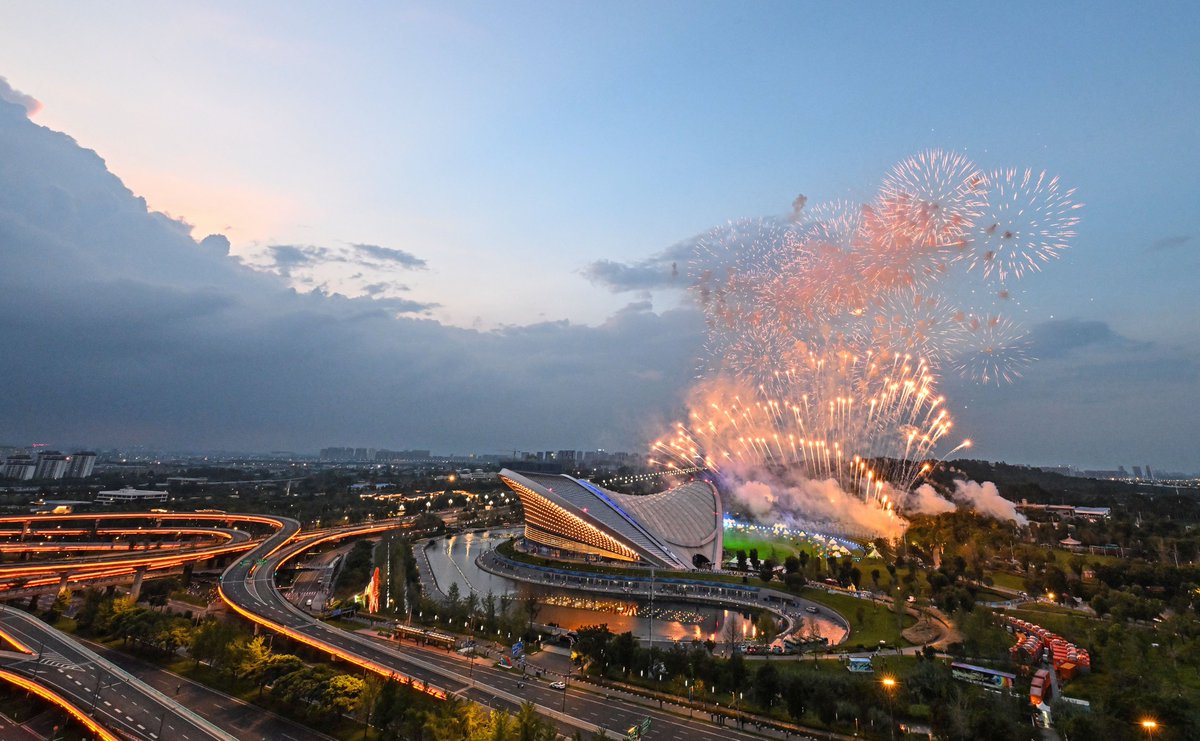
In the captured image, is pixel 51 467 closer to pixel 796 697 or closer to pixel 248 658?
pixel 248 658

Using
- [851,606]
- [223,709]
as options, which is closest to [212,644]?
[223,709]

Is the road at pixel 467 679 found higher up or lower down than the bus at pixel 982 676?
lower down

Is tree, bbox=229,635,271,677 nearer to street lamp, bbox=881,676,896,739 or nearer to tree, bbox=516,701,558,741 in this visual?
tree, bbox=516,701,558,741

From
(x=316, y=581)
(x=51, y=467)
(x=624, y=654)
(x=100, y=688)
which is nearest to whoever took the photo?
(x=100, y=688)

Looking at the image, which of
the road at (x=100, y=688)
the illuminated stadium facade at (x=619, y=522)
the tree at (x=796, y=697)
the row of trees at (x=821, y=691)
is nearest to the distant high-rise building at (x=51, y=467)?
the road at (x=100, y=688)

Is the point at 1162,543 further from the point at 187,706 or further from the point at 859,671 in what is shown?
the point at 187,706

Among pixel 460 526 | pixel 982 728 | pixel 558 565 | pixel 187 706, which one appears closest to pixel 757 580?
pixel 558 565

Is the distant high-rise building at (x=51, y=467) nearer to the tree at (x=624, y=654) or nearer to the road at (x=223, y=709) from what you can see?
the road at (x=223, y=709)
